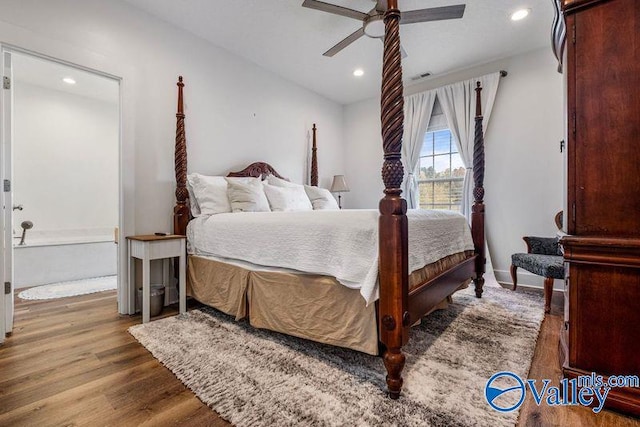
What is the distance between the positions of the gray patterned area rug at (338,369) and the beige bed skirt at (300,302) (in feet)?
0.47

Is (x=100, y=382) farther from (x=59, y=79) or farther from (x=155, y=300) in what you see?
(x=59, y=79)

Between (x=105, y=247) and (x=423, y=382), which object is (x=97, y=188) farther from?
(x=423, y=382)

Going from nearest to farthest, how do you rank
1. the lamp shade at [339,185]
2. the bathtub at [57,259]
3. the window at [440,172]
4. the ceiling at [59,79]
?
the bathtub at [57,259], the ceiling at [59,79], the window at [440,172], the lamp shade at [339,185]

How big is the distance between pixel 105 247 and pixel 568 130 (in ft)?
16.9

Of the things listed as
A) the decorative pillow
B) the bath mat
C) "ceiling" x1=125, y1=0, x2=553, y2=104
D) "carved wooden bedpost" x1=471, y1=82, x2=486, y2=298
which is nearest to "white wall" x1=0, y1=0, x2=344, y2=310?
"ceiling" x1=125, y1=0, x2=553, y2=104

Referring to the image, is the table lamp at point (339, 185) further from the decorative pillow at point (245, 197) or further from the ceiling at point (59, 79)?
the ceiling at point (59, 79)

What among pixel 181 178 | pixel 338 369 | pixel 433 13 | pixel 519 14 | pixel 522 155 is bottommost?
pixel 338 369

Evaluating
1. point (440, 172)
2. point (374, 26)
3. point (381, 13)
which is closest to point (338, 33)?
point (374, 26)

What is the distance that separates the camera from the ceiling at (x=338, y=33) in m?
2.70

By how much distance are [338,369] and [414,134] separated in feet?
12.0

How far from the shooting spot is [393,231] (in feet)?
4.70

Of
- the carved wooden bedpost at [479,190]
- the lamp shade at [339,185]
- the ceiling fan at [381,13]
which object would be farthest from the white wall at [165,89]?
the carved wooden bedpost at [479,190]

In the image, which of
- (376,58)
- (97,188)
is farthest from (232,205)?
(97,188)

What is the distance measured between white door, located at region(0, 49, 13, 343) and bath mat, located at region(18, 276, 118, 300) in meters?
1.14
